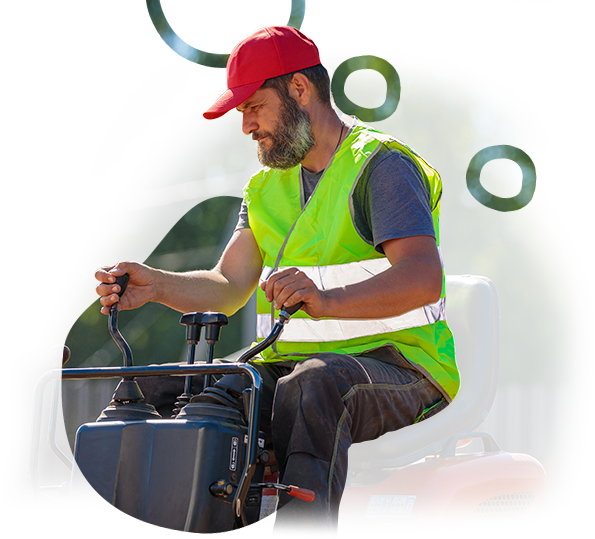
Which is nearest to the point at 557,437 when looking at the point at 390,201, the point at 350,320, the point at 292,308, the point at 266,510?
the point at 350,320

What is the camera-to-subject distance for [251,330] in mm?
9922

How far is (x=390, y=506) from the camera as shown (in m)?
2.36

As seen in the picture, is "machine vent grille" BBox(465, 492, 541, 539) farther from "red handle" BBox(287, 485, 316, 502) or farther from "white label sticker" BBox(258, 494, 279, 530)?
"red handle" BBox(287, 485, 316, 502)

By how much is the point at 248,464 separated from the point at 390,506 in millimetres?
707

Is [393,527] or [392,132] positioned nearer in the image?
[393,527]

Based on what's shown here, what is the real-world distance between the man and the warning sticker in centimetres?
19

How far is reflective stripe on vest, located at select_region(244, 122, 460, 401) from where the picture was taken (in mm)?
2520

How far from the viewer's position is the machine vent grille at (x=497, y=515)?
2.39 m

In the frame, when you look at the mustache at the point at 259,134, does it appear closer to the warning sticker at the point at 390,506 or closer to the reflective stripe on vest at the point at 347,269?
the reflective stripe on vest at the point at 347,269

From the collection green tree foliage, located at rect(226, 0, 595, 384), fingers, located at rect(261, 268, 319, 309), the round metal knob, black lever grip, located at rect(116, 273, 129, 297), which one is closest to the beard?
black lever grip, located at rect(116, 273, 129, 297)

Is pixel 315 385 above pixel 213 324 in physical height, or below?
below

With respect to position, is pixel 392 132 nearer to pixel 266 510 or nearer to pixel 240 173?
pixel 240 173

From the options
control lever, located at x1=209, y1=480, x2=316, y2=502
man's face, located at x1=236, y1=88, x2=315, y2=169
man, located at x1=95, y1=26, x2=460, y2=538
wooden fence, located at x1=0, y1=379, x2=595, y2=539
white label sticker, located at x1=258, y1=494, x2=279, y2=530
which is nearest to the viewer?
control lever, located at x1=209, y1=480, x2=316, y2=502

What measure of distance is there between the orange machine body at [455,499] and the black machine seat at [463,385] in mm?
73
